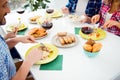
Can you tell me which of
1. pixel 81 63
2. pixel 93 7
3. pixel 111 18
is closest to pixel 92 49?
pixel 81 63

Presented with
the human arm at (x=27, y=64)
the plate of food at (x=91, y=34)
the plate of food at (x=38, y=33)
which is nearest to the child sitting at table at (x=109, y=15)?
the plate of food at (x=91, y=34)

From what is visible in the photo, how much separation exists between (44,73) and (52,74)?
0.05 meters

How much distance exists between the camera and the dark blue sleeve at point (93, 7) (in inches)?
84.8

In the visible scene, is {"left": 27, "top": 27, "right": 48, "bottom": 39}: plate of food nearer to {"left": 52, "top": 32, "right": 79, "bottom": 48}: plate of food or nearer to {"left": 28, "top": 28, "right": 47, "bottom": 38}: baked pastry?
{"left": 28, "top": 28, "right": 47, "bottom": 38}: baked pastry

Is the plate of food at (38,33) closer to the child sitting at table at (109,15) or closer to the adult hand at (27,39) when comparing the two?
the adult hand at (27,39)

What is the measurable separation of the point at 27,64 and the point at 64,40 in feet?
1.37

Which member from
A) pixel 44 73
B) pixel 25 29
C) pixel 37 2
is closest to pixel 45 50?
pixel 44 73

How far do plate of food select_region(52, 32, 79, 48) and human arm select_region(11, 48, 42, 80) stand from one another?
0.22 meters

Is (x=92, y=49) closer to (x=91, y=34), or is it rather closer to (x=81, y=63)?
(x=81, y=63)

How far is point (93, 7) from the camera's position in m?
2.18

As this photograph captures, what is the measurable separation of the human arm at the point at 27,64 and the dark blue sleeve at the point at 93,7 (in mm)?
1100

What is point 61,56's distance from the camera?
4.39 ft

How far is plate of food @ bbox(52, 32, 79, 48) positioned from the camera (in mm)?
1449

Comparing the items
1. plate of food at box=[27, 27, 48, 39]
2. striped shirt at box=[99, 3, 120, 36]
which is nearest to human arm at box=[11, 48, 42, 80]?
plate of food at box=[27, 27, 48, 39]
